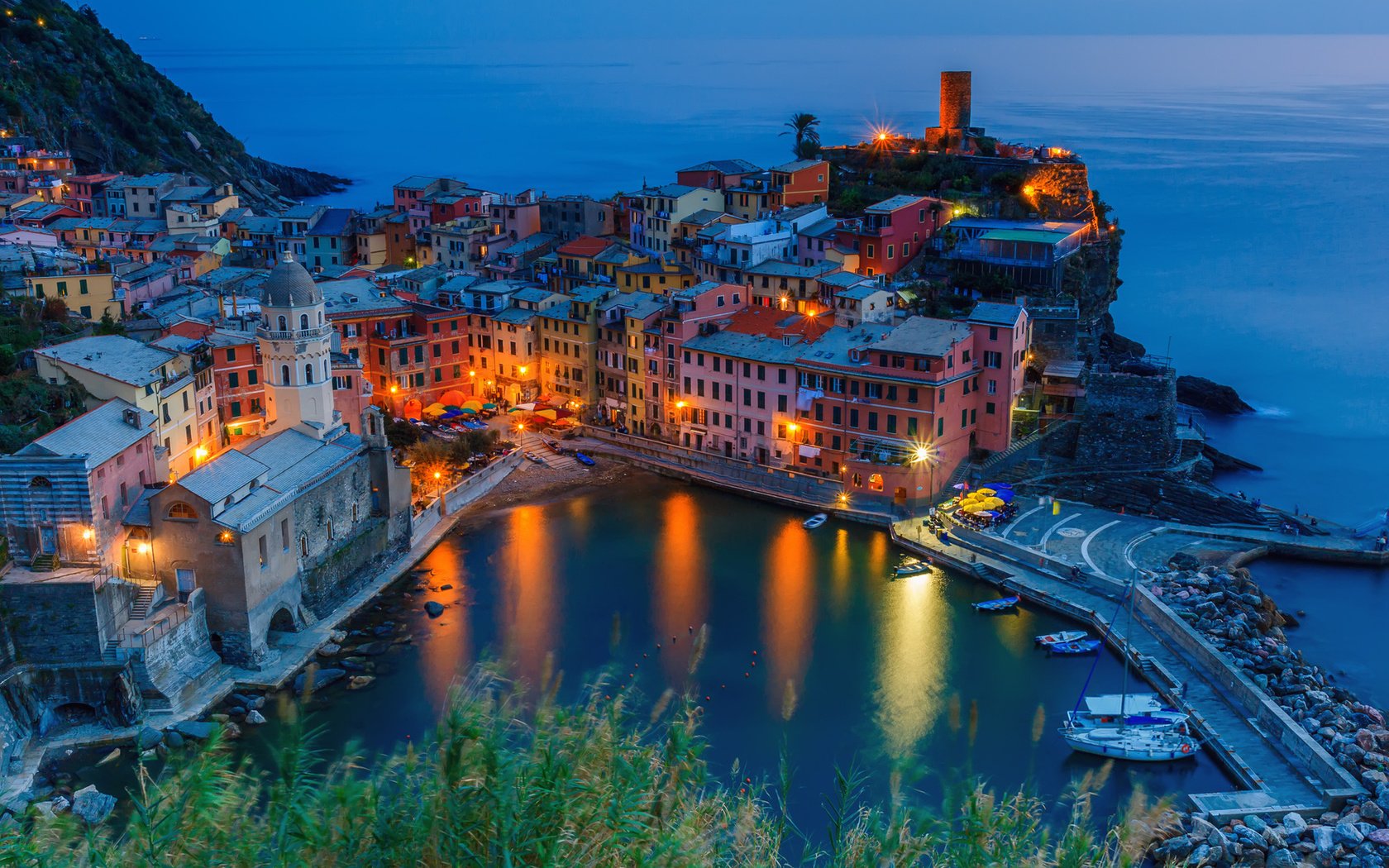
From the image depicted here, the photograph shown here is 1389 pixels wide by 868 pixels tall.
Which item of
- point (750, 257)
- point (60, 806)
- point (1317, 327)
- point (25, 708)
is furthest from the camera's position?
point (1317, 327)

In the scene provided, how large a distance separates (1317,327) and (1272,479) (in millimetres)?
24850

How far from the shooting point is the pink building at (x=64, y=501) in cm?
2677

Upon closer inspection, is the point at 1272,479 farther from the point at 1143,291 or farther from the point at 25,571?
the point at 25,571

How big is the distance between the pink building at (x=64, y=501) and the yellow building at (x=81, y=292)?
14.4 meters

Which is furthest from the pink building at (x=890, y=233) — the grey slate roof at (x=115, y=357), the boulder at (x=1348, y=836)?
the boulder at (x=1348, y=836)

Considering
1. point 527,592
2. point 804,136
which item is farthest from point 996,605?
point 804,136

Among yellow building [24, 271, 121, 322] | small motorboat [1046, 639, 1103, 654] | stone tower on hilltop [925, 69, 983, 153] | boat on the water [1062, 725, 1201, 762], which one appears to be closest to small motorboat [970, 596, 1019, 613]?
small motorboat [1046, 639, 1103, 654]

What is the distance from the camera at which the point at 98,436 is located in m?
28.4

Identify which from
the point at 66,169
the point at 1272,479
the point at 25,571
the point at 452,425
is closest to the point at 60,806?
the point at 25,571

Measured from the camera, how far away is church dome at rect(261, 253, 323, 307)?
34125mm

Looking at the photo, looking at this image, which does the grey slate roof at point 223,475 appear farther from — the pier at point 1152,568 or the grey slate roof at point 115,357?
the pier at point 1152,568

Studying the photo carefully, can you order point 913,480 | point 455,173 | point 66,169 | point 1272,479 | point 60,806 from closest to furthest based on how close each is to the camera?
point 60,806
point 913,480
point 1272,479
point 66,169
point 455,173

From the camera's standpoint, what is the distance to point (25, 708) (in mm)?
25500

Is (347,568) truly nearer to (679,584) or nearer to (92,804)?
(679,584)
